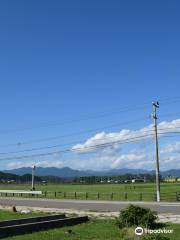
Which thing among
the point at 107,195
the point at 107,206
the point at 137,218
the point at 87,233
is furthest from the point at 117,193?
the point at 87,233

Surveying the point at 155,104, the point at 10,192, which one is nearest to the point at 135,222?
the point at 155,104

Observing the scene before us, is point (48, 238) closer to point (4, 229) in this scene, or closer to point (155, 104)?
point (4, 229)

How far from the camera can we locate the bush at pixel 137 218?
21391 millimetres

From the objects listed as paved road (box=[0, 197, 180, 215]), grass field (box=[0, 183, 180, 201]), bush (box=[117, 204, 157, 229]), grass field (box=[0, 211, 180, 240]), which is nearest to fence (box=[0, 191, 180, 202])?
grass field (box=[0, 183, 180, 201])

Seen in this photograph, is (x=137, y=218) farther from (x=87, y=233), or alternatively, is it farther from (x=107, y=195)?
(x=107, y=195)

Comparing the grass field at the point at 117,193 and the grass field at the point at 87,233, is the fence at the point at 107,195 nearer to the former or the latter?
the grass field at the point at 117,193

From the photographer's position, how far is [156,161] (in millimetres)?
53688

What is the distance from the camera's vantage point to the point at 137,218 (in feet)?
70.8

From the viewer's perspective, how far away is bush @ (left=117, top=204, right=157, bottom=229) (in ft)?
70.2

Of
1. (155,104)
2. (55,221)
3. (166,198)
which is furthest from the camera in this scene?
(155,104)

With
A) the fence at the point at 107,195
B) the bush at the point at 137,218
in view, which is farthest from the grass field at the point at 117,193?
the bush at the point at 137,218

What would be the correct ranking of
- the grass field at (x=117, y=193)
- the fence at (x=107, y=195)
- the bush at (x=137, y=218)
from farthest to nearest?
the grass field at (x=117, y=193) → the fence at (x=107, y=195) → the bush at (x=137, y=218)

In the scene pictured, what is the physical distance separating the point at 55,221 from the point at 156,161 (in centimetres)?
3105

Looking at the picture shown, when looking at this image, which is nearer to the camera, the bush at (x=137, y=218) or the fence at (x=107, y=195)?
the bush at (x=137, y=218)
